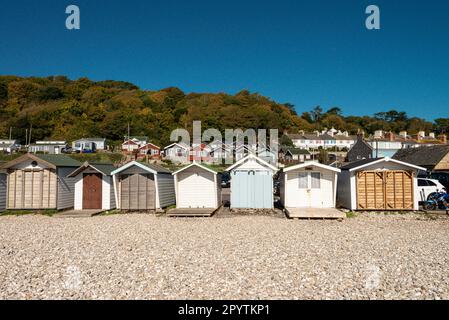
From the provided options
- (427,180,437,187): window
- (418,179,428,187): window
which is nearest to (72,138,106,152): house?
(418,179,428,187): window

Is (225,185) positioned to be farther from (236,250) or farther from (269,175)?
(236,250)

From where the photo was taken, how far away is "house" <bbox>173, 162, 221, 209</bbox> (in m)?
18.5

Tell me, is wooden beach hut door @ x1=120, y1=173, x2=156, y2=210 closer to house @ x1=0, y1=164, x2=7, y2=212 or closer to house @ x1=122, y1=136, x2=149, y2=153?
house @ x1=0, y1=164, x2=7, y2=212

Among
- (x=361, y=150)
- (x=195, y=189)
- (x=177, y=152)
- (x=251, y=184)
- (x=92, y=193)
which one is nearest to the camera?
(x=251, y=184)

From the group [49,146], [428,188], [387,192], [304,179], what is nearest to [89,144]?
[49,146]

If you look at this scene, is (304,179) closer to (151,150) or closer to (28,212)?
(28,212)

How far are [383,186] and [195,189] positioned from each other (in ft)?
33.7

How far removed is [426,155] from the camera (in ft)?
96.9

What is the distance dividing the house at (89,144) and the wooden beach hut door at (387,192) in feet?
201

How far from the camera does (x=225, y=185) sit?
32.8 meters

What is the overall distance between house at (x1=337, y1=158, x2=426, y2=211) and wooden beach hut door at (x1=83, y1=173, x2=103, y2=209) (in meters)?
14.0
